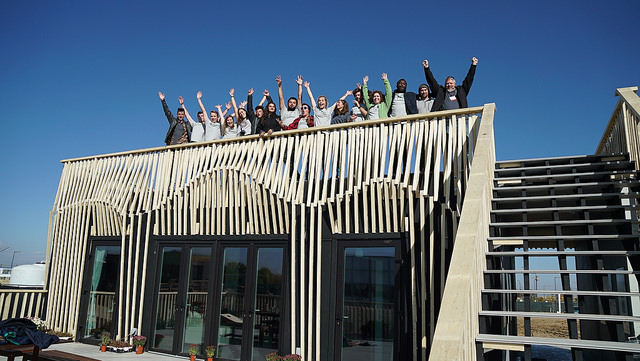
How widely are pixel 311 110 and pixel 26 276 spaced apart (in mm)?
12300

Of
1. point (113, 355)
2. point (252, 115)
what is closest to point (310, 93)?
point (252, 115)

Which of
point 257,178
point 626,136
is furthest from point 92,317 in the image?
point 626,136

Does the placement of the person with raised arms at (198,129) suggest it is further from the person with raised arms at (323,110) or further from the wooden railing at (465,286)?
the wooden railing at (465,286)

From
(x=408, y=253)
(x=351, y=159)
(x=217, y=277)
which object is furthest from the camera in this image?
(x=217, y=277)

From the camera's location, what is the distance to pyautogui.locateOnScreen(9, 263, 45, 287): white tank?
1462cm

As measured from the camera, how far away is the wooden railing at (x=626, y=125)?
4.95m

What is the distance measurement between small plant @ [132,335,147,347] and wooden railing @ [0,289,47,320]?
117 inches

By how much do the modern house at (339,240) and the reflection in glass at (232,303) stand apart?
3 centimetres

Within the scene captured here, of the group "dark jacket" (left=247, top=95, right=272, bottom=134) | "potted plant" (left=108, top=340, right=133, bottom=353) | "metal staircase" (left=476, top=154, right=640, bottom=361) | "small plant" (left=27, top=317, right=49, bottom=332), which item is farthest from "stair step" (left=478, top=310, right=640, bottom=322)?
"small plant" (left=27, top=317, right=49, bottom=332)

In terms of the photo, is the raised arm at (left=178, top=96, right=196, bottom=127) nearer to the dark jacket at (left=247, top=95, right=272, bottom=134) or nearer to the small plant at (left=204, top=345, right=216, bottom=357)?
the dark jacket at (left=247, top=95, right=272, bottom=134)

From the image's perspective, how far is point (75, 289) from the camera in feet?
29.7

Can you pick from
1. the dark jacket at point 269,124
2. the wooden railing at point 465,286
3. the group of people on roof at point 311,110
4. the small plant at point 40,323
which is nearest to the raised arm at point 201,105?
the group of people on roof at point 311,110

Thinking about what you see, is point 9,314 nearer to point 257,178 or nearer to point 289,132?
point 257,178

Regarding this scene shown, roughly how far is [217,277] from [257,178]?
1.85m
